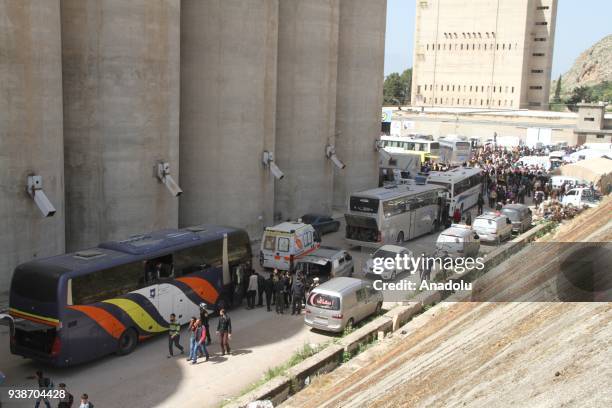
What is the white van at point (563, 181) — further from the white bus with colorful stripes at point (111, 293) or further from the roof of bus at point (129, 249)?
the white bus with colorful stripes at point (111, 293)

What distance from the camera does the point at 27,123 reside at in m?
19.7

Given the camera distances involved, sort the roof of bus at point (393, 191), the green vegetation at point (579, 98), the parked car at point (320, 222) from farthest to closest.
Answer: the green vegetation at point (579, 98)
the parked car at point (320, 222)
the roof of bus at point (393, 191)

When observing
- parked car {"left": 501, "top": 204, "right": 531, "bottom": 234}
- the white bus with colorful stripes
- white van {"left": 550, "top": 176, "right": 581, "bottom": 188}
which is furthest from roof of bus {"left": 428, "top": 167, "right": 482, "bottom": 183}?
the white bus with colorful stripes

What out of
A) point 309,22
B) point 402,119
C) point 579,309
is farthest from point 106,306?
point 402,119

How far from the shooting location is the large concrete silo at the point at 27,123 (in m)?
19.0

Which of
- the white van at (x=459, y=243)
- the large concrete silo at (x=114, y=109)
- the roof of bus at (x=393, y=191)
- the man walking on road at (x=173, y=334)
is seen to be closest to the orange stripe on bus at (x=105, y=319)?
the man walking on road at (x=173, y=334)

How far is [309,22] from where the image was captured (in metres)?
33.5

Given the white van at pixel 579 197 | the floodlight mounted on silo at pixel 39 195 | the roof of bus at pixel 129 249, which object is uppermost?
the floodlight mounted on silo at pixel 39 195

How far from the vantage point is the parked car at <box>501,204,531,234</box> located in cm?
3356

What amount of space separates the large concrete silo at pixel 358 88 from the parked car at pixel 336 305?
19357mm

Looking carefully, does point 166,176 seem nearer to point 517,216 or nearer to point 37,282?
point 37,282

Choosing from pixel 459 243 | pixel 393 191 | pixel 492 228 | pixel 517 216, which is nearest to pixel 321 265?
pixel 459 243

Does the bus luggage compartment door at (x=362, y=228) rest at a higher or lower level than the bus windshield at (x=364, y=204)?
lower

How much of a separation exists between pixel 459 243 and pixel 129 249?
14986 millimetres
